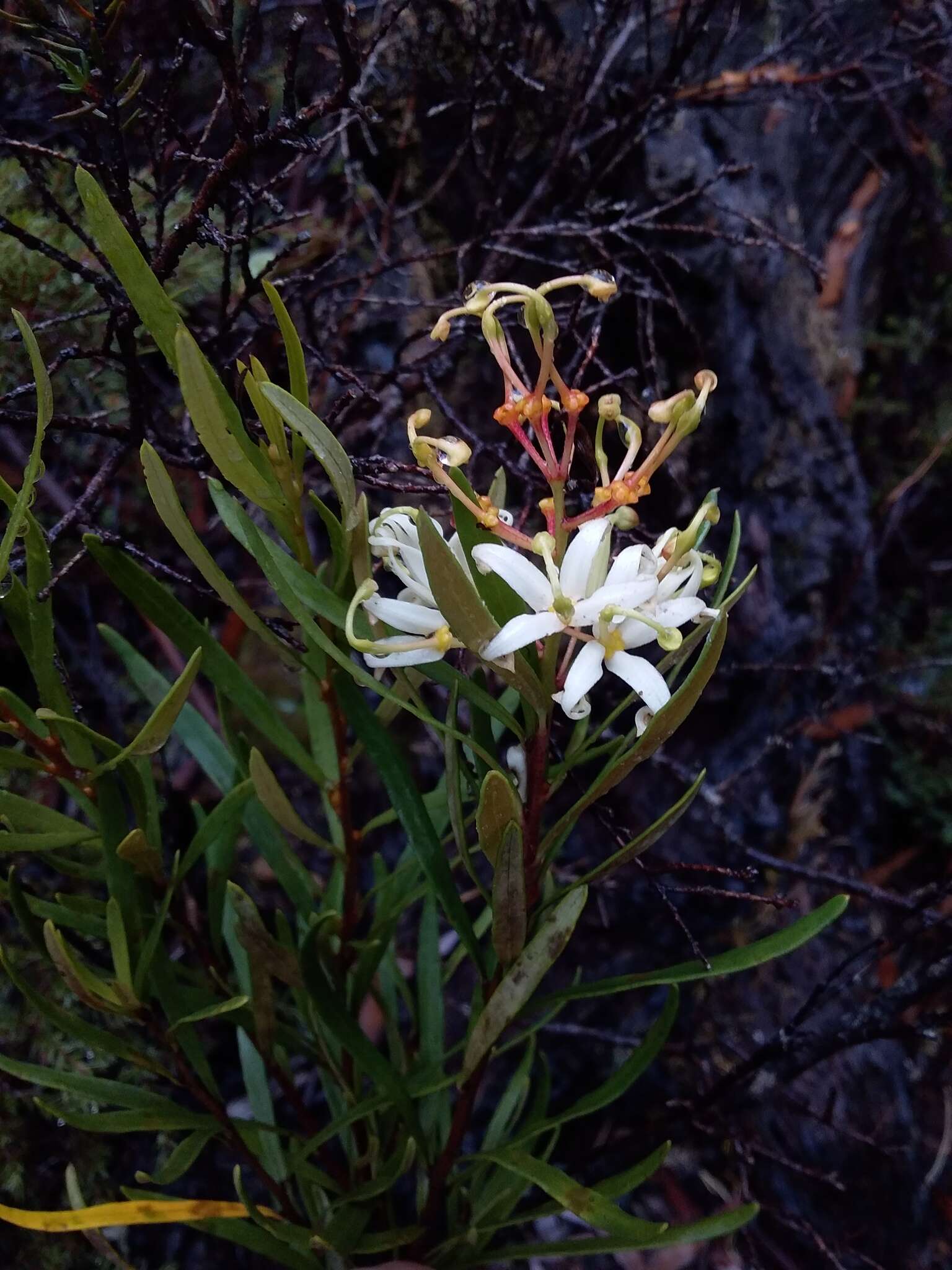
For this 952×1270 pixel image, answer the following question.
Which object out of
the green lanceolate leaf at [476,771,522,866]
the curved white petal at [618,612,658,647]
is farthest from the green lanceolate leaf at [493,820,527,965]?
the curved white petal at [618,612,658,647]

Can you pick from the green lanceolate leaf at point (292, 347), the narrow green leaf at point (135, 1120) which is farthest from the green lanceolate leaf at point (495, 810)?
the narrow green leaf at point (135, 1120)

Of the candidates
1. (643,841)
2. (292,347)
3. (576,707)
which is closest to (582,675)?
(576,707)

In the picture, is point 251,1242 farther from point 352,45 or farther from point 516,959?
point 352,45

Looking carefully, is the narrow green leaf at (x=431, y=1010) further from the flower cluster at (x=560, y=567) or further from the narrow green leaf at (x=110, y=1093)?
the flower cluster at (x=560, y=567)

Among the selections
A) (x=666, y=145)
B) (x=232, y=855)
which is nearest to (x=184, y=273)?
(x=232, y=855)

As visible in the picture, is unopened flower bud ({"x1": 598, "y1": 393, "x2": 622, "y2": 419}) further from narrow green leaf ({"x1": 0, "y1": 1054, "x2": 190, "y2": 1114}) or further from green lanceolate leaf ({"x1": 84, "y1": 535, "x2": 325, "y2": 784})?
narrow green leaf ({"x1": 0, "y1": 1054, "x2": 190, "y2": 1114})

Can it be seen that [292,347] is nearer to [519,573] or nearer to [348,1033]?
[519,573]
